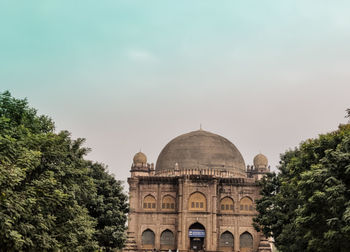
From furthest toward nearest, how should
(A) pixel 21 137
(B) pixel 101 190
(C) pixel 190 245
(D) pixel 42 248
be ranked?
1. (C) pixel 190 245
2. (B) pixel 101 190
3. (A) pixel 21 137
4. (D) pixel 42 248

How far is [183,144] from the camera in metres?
73.9

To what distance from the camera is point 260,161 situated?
79438mm

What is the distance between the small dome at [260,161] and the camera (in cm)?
7938

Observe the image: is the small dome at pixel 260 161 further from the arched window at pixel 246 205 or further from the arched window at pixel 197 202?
the arched window at pixel 197 202

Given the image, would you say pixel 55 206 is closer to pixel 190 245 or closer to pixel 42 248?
pixel 42 248

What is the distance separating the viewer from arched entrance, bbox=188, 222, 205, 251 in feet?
209

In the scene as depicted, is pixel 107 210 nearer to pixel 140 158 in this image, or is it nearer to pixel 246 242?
pixel 246 242

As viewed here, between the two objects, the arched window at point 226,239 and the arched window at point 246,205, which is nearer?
the arched window at point 226,239

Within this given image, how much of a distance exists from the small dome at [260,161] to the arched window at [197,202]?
17.5 metres

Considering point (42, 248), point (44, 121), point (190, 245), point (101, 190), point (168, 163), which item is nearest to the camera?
point (42, 248)

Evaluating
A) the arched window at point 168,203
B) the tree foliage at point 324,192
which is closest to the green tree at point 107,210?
the tree foliage at point 324,192

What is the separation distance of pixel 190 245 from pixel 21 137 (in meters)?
43.7

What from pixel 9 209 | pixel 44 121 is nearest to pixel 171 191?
pixel 44 121

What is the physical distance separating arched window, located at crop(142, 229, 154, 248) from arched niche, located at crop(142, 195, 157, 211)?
9.22ft
